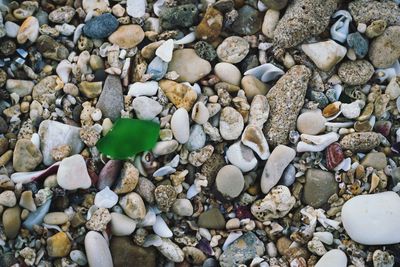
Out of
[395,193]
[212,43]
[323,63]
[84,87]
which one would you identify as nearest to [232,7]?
[212,43]

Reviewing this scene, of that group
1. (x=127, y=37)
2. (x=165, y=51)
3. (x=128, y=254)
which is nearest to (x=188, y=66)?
(x=165, y=51)

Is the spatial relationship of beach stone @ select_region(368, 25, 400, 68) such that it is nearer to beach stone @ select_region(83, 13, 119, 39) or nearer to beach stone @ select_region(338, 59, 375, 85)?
beach stone @ select_region(338, 59, 375, 85)

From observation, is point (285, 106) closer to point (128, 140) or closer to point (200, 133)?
point (200, 133)

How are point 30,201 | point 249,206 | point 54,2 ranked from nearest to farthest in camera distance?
point 30,201, point 249,206, point 54,2

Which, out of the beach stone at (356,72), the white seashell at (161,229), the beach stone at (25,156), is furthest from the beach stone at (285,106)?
the beach stone at (25,156)

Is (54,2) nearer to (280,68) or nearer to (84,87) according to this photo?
(84,87)

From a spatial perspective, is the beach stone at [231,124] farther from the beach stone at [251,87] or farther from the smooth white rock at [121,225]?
the smooth white rock at [121,225]
